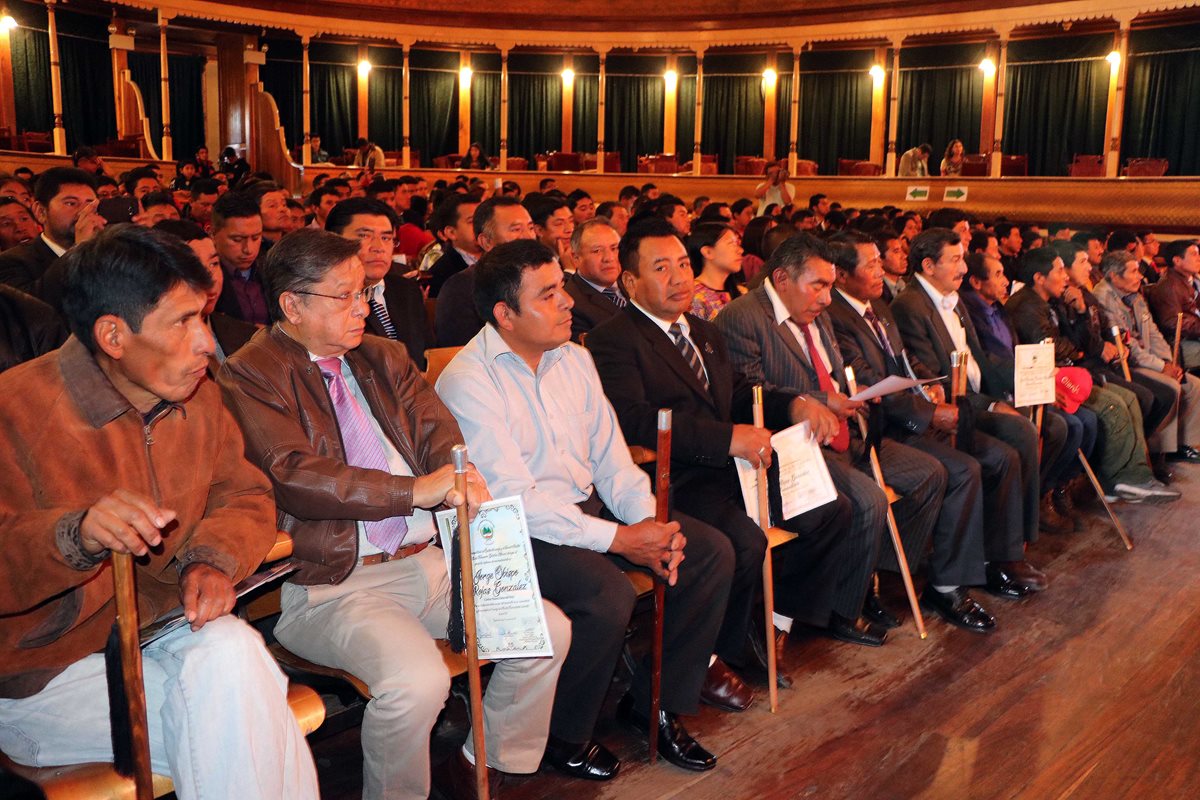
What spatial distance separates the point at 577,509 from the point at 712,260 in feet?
5.98

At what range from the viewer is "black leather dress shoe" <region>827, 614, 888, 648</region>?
11.2 ft

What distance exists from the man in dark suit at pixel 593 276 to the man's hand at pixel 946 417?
4.46 ft

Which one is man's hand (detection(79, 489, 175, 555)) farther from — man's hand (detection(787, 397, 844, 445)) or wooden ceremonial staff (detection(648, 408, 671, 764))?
man's hand (detection(787, 397, 844, 445))

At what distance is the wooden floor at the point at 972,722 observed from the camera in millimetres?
2551

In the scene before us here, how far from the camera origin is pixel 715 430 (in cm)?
301

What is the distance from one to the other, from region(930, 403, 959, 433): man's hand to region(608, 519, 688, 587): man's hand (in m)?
1.71

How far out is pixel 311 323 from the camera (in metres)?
2.32

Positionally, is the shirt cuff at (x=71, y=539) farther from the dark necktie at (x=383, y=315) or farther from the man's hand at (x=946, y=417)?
the man's hand at (x=946, y=417)

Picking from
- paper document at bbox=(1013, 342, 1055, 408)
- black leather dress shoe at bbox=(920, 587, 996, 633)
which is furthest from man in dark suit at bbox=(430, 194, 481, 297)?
black leather dress shoe at bbox=(920, 587, 996, 633)

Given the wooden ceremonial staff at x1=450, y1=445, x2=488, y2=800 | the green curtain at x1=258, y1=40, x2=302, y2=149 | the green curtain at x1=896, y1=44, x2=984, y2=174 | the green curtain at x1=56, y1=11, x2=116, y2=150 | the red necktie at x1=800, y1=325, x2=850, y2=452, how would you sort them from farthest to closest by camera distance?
the green curtain at x1=258, y1=40, x2=302, y2=149 → the green curtain at x1=896, y1=44, x2=984, y2=174 → the green curtain at x1=56, y1=11, x2=116, y2=150 → the red necktie at x1=800, y1=325, x2=850, y2=452 → the wooden ceremonial staff at x1=450, y1=445, x2=488, y2=800

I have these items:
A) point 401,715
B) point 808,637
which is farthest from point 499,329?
point 808,637

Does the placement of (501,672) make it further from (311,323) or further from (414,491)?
(311,323)

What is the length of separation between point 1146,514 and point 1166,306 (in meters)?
2.17

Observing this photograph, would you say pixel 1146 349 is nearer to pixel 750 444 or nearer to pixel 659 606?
pixel 750 444
